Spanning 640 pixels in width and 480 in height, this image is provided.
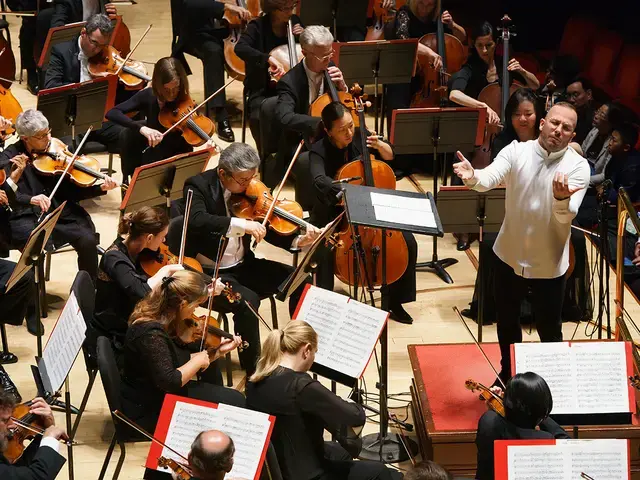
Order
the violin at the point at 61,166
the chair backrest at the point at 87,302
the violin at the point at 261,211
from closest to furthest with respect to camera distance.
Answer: the chair backrest at the point at 87,302, the violin at the point at 261,211, the violin at the point at 61,166

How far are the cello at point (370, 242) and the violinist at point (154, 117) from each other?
120 cm

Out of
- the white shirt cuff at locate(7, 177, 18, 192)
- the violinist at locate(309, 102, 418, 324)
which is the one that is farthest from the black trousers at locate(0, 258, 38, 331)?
the violinist at locate(309, 102, 418, 324)

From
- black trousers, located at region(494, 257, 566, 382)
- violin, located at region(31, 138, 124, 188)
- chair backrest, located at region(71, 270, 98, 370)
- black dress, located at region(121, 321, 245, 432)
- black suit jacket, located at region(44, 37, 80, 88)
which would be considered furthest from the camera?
black suit jacket, located at region(44, 37, 80, 88)

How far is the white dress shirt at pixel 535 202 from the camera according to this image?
4715mm

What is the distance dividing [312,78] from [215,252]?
1805mm

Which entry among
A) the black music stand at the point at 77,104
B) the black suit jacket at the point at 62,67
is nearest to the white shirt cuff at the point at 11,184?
the black music stand at the point at 77,104

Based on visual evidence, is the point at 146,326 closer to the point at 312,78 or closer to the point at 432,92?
the point at 312,78

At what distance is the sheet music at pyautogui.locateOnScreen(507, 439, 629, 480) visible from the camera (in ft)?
12.6

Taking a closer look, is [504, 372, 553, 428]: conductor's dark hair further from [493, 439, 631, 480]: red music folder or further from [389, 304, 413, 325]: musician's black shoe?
[389, 304, 413, 325]: musician's black shoe

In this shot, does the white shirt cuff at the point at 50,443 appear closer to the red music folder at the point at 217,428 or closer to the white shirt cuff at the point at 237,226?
the red music folder at the point at 217,428

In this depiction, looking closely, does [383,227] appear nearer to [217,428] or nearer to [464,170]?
[464,170]

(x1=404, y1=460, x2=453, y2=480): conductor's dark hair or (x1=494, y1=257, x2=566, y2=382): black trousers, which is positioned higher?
(x1=404, y1=460, x2=453, y2=480): conductor's dark hair

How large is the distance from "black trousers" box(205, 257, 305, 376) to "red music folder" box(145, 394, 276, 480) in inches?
53.4

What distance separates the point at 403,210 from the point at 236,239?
3.93 feet
